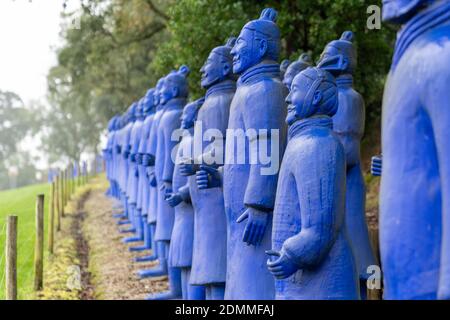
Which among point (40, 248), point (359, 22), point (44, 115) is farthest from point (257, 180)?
point (44, 115)

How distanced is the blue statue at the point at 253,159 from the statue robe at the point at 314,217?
37.4 inches

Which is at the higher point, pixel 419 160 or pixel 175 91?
pixel 175 91

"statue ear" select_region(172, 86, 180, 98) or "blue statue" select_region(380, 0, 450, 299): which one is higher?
"statue ear" select_region(172, 86, 180, 98)

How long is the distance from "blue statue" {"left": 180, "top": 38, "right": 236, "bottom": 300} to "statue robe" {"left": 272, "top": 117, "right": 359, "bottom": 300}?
2095mm

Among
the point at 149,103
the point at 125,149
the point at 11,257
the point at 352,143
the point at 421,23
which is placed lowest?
the point at 11,257

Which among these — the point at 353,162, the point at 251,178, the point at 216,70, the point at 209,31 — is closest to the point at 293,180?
the point at 251,178

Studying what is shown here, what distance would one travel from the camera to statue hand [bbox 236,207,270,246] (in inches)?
200

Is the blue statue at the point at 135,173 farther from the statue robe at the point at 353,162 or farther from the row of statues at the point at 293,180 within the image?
the statue robe at the point at 353,162

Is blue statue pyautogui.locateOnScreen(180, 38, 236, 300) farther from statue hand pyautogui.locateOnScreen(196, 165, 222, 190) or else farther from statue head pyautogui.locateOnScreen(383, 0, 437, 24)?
statue head pyautogui.locateOnScreen(383, 0, 437, 24)

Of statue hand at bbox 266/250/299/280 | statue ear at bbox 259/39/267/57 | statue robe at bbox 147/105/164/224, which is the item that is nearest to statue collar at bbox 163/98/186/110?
statue robe at bbox 147/105/164/224

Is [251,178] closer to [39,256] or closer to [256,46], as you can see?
[256,46]

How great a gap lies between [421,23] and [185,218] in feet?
16.9

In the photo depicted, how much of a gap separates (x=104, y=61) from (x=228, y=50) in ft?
53.2

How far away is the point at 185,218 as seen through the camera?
7.49m
